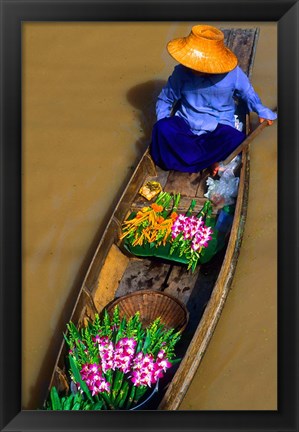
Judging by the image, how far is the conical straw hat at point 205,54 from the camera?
565 centimetres

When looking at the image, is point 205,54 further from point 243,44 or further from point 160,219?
point 243,44

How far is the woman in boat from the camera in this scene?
19.2 ft

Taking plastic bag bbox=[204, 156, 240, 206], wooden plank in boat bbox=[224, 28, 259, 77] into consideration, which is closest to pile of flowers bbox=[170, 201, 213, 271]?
plastic bag bbox=[204, 156, 240, 206]

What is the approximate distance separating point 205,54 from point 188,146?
798 mm

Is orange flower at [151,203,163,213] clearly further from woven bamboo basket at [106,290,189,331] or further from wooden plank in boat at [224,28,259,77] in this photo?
wooden plank in boat at [224,28,259,77]

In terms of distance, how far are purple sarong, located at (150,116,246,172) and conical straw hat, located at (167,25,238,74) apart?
2.02 feet

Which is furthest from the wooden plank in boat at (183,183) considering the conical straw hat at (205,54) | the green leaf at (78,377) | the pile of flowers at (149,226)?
the green leaf at (78,377)

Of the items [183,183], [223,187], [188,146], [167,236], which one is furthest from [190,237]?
[188,146]

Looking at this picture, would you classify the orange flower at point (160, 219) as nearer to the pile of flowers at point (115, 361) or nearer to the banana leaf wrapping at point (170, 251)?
the banana leaf wrapping at point (170, 251)

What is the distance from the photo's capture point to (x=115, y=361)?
15.3 ft

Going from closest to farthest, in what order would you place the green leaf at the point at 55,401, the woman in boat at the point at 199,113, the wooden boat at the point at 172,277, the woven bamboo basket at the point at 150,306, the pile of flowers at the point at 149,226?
the green leaf at the point at 55,401 → the wooden boat at the point at 172,277 → the woven bamboo basket at the point at 150,306 → the pile of flowers at the point at 149,226 → the woman in boat at the point at 199,113

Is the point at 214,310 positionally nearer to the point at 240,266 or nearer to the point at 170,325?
the point at 170,325

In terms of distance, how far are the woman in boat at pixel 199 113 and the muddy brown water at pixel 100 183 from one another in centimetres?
71

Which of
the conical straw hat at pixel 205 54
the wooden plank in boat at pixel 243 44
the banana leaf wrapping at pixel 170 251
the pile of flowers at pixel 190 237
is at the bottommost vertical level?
the banana leaf wrapping at pixel 170 251
